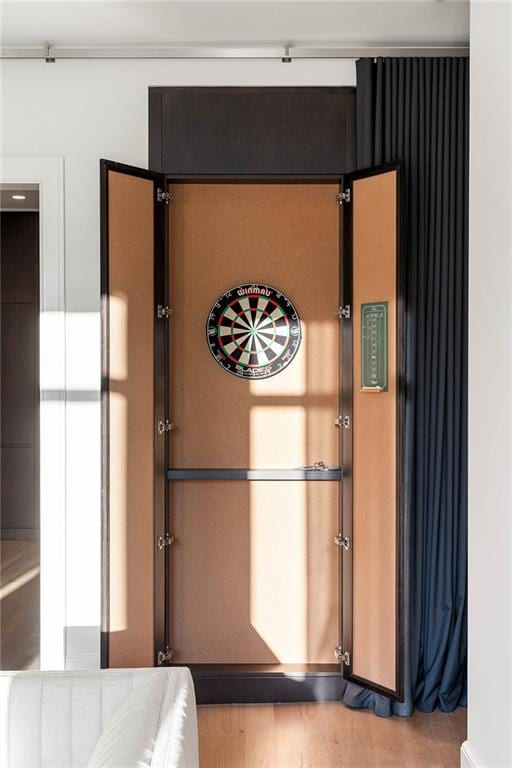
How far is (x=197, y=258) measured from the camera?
11.5 ft

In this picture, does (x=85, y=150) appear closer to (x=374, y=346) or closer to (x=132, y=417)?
(x=132, y=417)

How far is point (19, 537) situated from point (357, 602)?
432 centimetres

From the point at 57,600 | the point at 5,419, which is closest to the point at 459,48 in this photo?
the point at 57,600

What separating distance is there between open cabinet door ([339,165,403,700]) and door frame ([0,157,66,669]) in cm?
134

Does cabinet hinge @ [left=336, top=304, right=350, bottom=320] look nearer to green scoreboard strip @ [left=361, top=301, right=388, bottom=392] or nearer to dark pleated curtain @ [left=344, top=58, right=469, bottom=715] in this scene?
green scoreboard strip @ [left=361, top=301, right=388, bottom=392]

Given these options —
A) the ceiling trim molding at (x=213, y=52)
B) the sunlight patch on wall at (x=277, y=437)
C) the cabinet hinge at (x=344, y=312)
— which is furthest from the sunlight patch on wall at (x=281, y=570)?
the ceiling trim molding at (x=213, y=52)

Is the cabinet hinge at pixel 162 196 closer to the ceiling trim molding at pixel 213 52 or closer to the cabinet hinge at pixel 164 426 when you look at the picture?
the ceiling trim molding at pixel 213 52

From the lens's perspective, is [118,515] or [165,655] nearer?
[118,515]

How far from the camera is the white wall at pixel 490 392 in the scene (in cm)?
236

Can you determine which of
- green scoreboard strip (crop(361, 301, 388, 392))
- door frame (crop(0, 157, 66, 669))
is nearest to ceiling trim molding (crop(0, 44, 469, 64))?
door frame (crop(0, 157, 66, 669))

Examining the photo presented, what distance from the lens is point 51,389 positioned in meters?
3.47

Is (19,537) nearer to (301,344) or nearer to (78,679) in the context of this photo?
(301,344)

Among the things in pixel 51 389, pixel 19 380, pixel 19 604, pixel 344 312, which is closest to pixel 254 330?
pixel 344 312

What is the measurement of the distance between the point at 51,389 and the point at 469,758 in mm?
2349
